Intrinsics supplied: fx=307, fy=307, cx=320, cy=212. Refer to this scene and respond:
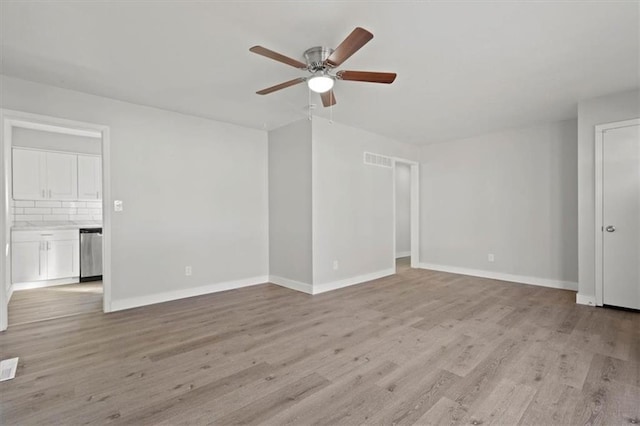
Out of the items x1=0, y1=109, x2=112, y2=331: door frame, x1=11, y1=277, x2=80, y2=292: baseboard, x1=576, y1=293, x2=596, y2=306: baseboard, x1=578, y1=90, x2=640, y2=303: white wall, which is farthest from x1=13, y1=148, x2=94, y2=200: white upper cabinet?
x1=576, y1=293, x2=596, y2=306: baseboard

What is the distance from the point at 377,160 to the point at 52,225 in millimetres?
5588

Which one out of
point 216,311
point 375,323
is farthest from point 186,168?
point 375,323

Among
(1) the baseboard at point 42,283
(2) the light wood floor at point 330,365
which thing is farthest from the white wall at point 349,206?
(1) the baseboard at point 42,283

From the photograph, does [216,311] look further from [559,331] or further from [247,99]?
[559,331]

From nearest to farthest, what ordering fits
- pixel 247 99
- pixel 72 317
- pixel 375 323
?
pixel 375 323 < pixel 72 317 < pixel 247 99

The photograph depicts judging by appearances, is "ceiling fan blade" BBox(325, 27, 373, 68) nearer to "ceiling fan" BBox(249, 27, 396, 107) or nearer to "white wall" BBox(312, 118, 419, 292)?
"ceiling fan" BBox(249, 27, 396, 107)

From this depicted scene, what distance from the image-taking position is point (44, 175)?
5.09 meters

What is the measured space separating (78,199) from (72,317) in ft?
9.62

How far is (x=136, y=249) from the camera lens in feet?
12.6

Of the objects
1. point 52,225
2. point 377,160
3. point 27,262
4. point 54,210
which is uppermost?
point 377,160

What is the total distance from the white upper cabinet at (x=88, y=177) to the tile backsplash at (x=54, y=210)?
274 mm

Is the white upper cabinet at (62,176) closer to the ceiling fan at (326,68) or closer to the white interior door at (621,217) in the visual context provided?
the ceiling fan at (326,68)

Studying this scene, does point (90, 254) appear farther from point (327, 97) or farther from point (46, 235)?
point (327, 97)

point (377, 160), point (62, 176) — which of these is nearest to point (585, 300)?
point (377, 160)
